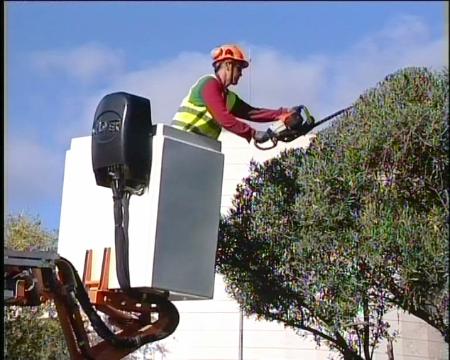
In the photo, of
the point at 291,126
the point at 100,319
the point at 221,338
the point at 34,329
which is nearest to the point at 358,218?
the point at 291,126

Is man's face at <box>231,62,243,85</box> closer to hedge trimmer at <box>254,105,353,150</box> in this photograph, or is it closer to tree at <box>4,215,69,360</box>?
hedge trimmer at <box>254,105,353,150</box>

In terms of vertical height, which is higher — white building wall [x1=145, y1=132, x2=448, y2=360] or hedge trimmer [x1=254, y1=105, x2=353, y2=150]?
hedge trimmer [x1=254, y1=105, x2=353, y2=150]

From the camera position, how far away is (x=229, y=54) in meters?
7.94

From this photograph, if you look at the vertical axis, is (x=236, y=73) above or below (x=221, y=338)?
above

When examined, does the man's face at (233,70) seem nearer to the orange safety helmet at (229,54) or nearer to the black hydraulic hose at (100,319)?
the orange safety helmet at (229,54)

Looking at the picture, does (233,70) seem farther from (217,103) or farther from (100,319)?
(100,319)

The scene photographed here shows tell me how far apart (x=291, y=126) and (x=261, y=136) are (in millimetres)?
295

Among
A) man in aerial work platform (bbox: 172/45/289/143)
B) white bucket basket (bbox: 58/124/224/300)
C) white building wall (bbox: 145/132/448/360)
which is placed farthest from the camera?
white building wall (bbox: 145/132/448/360)

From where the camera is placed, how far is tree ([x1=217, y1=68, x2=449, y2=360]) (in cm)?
757

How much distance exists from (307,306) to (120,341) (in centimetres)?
267

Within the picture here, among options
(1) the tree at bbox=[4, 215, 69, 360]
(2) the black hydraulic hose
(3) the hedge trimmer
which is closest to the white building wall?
(1) the tree at bbox=[4, 215, 69, 360]

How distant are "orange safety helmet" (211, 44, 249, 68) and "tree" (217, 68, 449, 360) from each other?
1.17 m

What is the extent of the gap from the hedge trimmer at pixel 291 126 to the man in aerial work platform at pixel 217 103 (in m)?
0.10

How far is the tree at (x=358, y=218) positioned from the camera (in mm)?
7570
